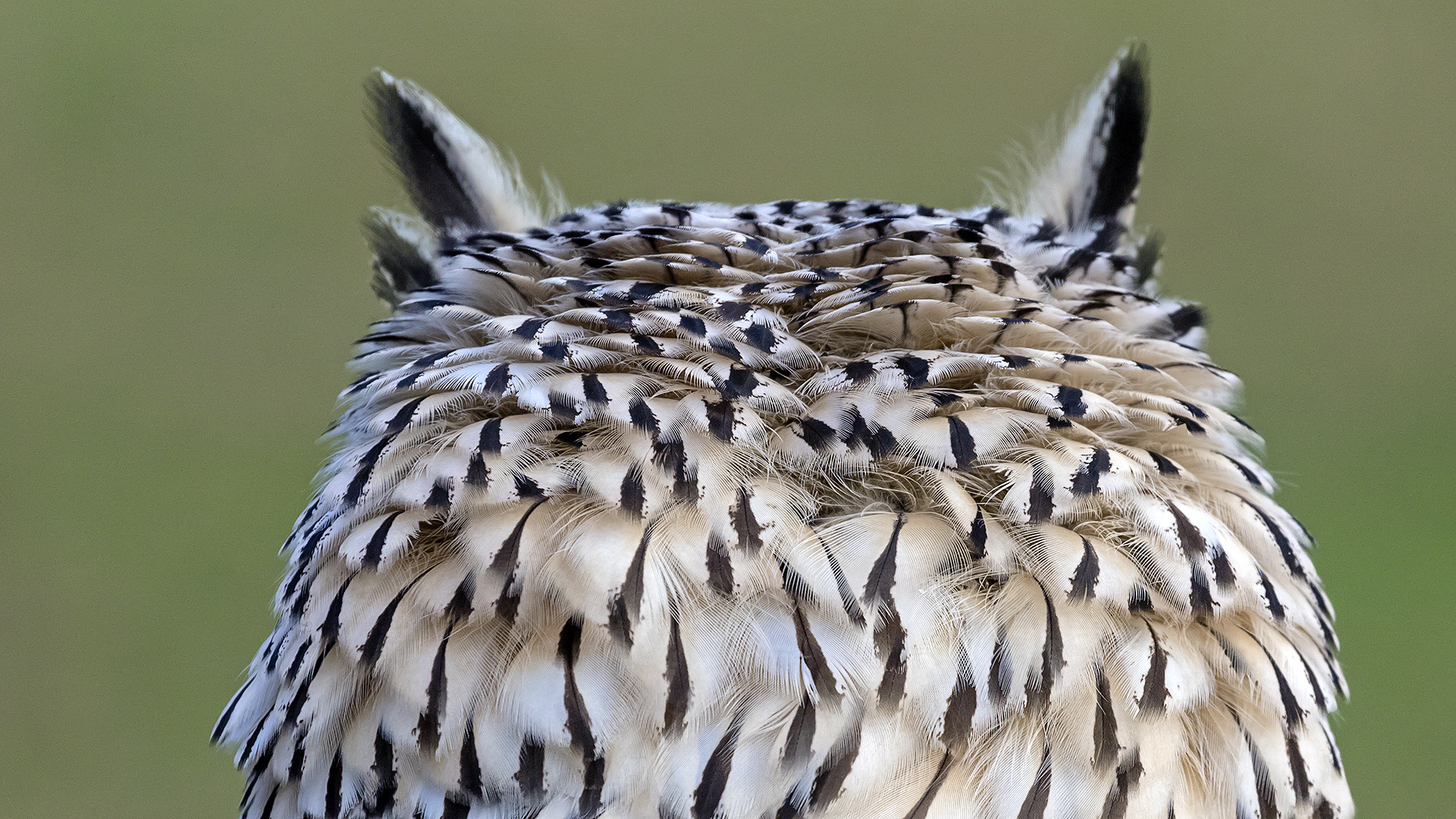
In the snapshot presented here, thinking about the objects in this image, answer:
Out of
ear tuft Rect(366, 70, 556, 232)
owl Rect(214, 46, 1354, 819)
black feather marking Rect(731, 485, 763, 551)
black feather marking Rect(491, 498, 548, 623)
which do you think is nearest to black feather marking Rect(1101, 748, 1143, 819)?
owl Rect(214, 46, 1354, 819)

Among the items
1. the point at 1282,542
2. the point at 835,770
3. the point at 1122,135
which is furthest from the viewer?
the point at 1122,135

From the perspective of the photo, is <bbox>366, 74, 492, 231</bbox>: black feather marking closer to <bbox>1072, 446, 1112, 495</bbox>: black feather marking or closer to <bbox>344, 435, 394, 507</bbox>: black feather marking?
<bbox>344, 435, 394, 507</bbox>: black feather marking

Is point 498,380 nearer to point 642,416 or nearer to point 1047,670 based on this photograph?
point 642,416

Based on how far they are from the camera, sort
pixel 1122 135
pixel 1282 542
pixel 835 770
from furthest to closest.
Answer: pixel 1122 135, pixel 1282 542, pixel 835 770

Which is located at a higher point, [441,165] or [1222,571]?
[441,165]

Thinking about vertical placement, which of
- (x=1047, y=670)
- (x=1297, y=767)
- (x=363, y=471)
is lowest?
(x=1297, y=767)

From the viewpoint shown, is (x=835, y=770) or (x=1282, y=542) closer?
(x=835, y=770)

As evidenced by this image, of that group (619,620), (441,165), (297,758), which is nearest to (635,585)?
(619,620)
